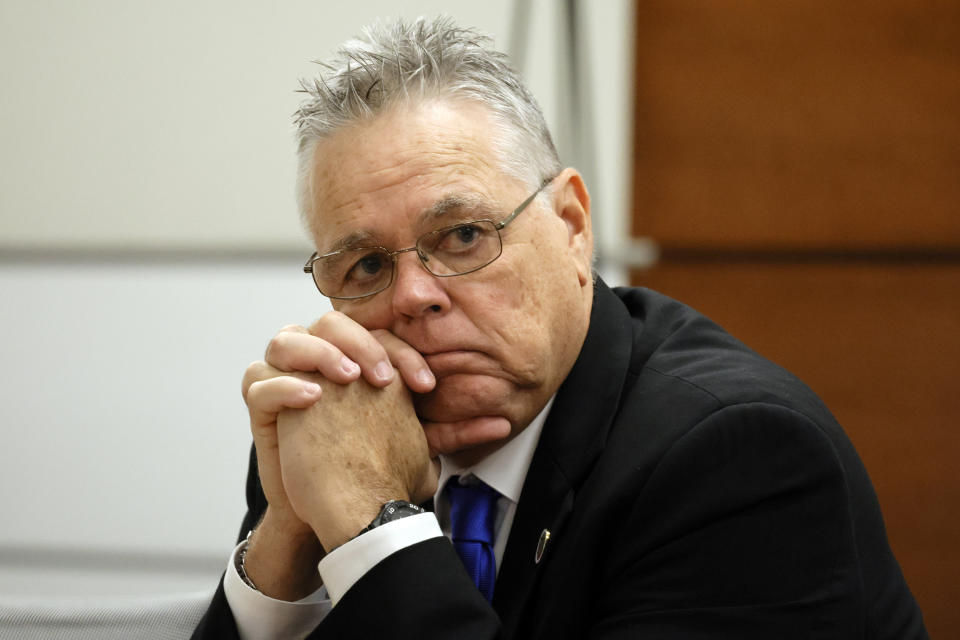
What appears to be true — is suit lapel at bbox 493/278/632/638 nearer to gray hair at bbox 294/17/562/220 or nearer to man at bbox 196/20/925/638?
man at bbox 196/20/925/638

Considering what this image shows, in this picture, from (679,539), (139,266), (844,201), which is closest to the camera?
(679,539)

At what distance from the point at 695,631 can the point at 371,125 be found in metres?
0.75

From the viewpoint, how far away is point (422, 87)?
1.25 m

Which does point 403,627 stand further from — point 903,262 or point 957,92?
point 957,92

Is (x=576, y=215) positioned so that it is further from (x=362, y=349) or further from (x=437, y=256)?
(x=362, y=349)

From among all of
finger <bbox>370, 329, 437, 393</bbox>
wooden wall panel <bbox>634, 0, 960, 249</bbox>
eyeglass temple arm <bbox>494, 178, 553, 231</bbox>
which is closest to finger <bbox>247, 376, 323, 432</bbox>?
finger <bbox>370, 329, 437, 393</bbox>

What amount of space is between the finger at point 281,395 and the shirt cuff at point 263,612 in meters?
0.23

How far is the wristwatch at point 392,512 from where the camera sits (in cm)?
104

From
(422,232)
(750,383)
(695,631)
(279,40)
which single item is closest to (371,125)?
(422,232)

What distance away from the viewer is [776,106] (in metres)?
2.15

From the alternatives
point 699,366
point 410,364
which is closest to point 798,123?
point 699,366

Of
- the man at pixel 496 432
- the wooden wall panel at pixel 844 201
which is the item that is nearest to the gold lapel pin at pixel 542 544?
the man at pixel 496 432

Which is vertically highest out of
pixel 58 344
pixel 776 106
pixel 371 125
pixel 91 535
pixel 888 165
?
pixel 371 125

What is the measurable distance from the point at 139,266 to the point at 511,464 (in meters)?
1.50
